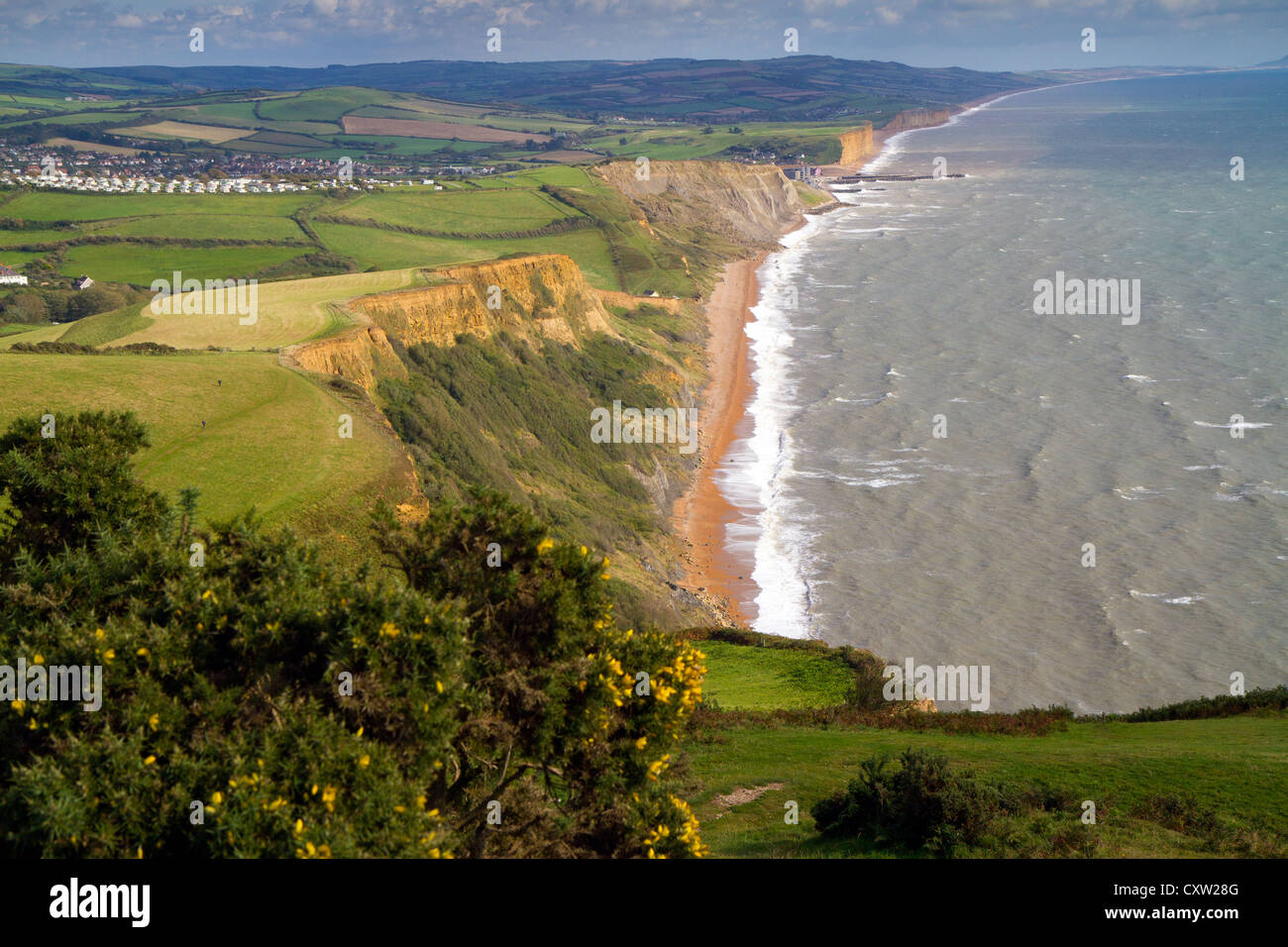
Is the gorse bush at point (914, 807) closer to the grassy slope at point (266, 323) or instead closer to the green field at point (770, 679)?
the green field at point (770, 679)

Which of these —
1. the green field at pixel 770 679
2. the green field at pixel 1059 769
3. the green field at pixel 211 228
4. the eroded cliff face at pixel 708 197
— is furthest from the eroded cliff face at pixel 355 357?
the eroded cliff face at pixel 708 197

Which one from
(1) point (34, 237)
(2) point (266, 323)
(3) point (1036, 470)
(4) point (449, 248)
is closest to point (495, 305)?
(2) point (266, 323)

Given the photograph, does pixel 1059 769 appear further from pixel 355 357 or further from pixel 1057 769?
pixel 355 357

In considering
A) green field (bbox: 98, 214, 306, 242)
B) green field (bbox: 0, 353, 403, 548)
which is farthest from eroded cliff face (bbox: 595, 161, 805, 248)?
green field (bbox: 0, 353, 403, 548)

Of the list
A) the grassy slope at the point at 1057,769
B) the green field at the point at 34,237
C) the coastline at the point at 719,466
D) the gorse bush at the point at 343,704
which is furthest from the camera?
the green field at the point at 34,237

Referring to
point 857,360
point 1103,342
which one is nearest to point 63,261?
point 857,360
